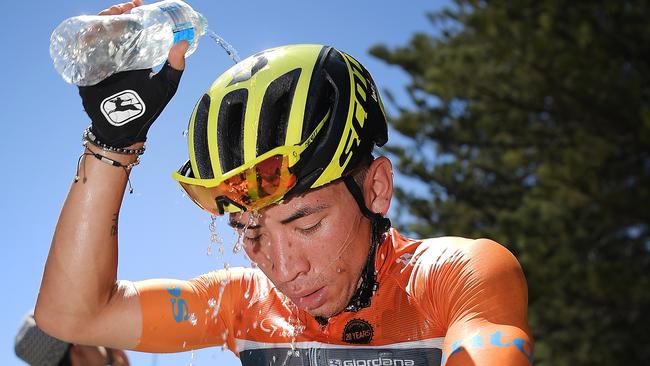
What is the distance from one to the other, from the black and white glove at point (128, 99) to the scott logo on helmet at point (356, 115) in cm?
73

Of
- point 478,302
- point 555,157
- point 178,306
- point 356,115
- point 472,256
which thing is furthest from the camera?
point 555,157

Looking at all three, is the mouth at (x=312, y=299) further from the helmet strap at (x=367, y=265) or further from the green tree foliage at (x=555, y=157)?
the green tree foliage at (x=555, y=157)

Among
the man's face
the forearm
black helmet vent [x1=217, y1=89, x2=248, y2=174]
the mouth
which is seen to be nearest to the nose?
the man's face

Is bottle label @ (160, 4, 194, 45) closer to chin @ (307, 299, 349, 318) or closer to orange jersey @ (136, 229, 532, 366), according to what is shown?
orange jersey @ (136, 229, 532, 366)

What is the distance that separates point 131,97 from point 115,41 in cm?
28

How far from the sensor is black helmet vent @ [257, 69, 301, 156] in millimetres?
3027

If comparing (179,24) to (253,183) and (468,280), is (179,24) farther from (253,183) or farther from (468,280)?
(468,280)

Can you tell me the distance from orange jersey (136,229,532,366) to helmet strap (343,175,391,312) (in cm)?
3

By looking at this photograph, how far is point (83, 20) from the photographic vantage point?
3.25 m

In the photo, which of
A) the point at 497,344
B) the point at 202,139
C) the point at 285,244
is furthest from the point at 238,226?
the point at 497,344

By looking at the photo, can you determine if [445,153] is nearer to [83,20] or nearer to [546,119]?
[546,119]

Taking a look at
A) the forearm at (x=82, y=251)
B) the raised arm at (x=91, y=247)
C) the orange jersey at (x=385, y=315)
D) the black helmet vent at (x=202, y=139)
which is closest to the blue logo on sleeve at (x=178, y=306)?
the orange jersey at (x=385, y=315)

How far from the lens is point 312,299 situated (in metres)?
3.06

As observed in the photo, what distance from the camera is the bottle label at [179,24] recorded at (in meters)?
3.32
